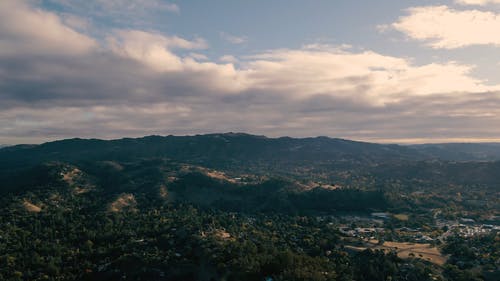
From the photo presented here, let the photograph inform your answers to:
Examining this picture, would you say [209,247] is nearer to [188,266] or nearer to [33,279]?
[188,266]

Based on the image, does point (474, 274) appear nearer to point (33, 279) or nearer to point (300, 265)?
point (300, 265)

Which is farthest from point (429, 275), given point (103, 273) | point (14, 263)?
point (14, 263)

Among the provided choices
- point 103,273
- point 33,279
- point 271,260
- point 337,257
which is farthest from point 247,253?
point 33,279

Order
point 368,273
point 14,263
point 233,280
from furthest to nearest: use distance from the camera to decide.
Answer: point 14,263, point 368,273, point 233,280

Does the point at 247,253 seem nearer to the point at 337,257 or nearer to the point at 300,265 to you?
the point at 300,265

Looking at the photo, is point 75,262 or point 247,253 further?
point 75,262

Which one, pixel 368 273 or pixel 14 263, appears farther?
pixel 14 263

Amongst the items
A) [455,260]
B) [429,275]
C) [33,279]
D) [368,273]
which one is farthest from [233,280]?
A: [455,260]

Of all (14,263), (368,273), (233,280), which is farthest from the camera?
(14,263)
